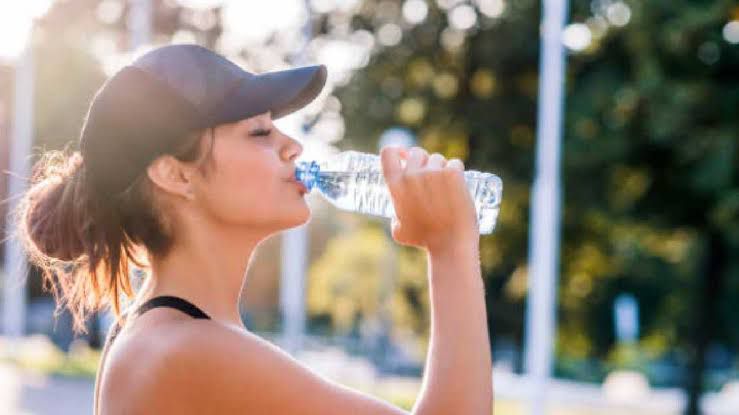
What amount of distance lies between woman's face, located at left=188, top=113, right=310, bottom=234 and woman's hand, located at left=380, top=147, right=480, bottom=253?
0.64 ft

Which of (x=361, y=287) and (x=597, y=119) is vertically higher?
(x=597, y=119)

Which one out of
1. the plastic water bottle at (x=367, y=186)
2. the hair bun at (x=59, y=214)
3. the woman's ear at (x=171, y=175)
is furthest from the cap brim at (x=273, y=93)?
the hair bun at (x=59, y=214)

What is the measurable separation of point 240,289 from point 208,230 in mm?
120

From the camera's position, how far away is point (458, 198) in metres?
1.84

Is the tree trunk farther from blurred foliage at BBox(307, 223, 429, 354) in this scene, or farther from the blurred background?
blurred foliage at BBox(307, 223, 429, 354)

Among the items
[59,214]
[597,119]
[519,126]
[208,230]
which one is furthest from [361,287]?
[208,230]

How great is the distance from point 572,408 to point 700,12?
210 inches

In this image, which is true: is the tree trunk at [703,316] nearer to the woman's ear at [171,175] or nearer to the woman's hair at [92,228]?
the woman's hair at [92,228]

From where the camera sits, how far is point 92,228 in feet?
6.82

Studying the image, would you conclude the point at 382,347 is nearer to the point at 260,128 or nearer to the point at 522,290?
the point at 522,290

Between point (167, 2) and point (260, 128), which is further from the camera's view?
point (167, 2)

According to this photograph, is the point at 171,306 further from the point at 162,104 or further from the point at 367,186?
the point at 367,186

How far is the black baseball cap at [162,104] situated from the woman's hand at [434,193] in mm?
257

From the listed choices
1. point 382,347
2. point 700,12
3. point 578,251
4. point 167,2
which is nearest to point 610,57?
point 700,12
